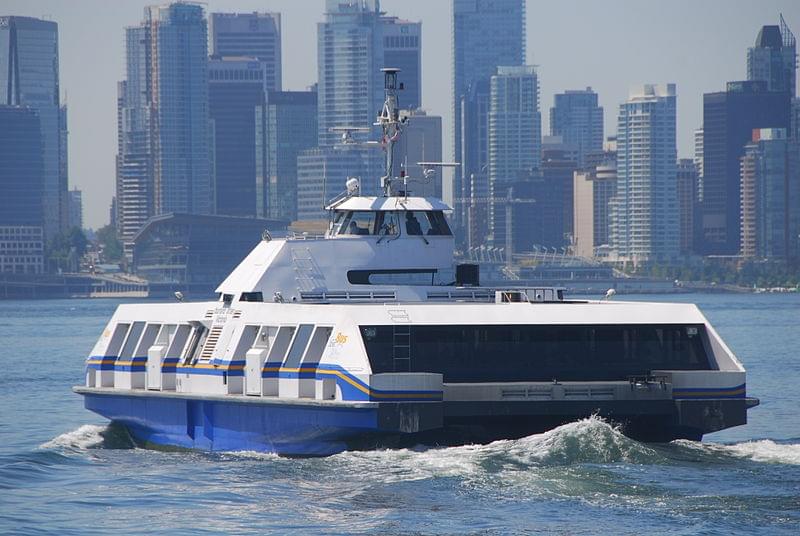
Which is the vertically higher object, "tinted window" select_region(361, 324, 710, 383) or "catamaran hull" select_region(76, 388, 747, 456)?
"tinted window" select_region(361, 324, 710, 383)

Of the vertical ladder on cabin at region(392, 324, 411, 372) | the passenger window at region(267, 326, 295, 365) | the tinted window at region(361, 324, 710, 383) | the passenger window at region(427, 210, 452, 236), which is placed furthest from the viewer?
the passenger window at region(427, 210, 452, 236)

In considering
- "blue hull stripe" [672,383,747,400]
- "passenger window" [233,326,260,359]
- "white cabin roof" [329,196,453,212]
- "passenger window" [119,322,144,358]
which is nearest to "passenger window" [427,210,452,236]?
"white cabin roof" [329,196,453,212]

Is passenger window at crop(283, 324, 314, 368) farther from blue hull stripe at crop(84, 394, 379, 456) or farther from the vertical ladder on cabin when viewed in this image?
the vertical ladder on cabin

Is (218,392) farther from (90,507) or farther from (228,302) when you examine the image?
(90,507)

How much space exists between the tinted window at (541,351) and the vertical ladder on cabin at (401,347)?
60mm

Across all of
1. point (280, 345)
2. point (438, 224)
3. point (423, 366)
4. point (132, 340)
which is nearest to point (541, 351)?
point (423, 366)

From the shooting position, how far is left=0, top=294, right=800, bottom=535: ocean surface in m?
26.1

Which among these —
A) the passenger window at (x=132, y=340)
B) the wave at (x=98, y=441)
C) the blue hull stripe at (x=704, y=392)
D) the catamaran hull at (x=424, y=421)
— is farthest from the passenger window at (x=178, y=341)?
the blue hull stripe at (x=704, y=392)

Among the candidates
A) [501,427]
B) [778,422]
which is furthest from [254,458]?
[778,422]

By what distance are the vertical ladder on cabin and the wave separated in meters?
9.46

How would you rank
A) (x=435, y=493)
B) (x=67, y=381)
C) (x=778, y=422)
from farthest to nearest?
(x=67, y=381)
(x=778, y=422)
(x=435, y=493)

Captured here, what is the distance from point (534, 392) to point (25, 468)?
10.1 metres

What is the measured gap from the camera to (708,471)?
2892cm

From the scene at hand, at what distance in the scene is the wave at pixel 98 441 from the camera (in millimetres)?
37406
